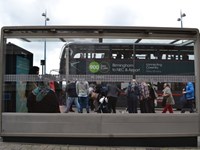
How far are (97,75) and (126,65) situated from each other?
2.71ft

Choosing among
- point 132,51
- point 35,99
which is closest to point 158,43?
point 132,51

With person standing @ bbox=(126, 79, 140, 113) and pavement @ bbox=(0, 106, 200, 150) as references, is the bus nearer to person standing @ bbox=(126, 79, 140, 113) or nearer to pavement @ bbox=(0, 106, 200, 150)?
person standing @ bbox=(126, 79, 140, 113)

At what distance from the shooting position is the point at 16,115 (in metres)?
9.23

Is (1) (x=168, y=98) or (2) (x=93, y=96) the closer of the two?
(1) (x=168, y=98)

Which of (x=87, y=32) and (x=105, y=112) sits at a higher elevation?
(x=87, y=32)

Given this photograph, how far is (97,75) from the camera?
9398 mm

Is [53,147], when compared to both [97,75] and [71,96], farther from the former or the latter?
[97,75]

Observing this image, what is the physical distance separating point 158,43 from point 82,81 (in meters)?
2.21

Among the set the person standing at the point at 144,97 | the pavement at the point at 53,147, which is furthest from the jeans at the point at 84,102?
Result: the person standing at the point at 144,97

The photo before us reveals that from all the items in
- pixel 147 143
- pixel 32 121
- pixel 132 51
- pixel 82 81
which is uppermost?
pixel 132 51

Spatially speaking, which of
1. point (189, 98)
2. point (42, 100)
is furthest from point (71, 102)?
point (189, 98)

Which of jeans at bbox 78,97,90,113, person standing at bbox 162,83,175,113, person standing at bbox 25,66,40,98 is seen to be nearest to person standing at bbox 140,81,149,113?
person standing at bbox 162,83,175,113

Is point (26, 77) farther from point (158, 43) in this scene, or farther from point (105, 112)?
point (158, 43)

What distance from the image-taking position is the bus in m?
9.41
